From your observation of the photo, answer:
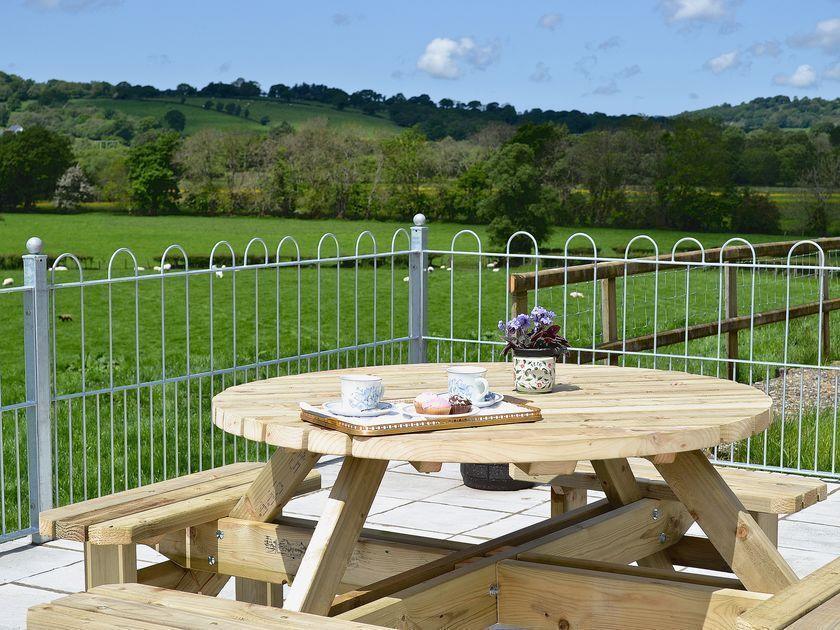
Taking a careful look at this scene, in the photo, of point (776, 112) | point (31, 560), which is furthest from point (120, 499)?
point (776, 112)

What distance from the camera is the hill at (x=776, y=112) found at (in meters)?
23.8

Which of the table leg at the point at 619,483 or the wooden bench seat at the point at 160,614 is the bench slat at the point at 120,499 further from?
the table leg at the point at 619,483

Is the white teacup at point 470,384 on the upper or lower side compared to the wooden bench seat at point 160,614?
upper

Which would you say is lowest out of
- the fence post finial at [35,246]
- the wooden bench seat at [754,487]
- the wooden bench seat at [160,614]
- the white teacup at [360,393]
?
the wooden bench seat at [754,487]

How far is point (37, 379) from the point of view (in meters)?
4.61

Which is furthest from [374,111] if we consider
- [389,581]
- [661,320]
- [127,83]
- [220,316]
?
[389,581]

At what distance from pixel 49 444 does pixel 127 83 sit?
2893 centimetres

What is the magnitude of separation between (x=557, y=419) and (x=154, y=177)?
A: 27112 millimetres

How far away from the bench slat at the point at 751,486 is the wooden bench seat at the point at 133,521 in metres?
0.99

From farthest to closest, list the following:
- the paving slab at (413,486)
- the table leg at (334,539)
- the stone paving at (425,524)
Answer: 1. the paving slab at (413,486)
2. the stone paving at (425,524)
3. the table leg at (334,539)

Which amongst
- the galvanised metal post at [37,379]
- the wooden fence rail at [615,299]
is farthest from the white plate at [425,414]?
the wooden fence rail at [615,299]

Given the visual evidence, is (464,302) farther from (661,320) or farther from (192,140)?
(192,140)

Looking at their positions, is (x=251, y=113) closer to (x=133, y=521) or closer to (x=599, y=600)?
(x=133, y=521)

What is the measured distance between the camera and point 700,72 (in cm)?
2786
